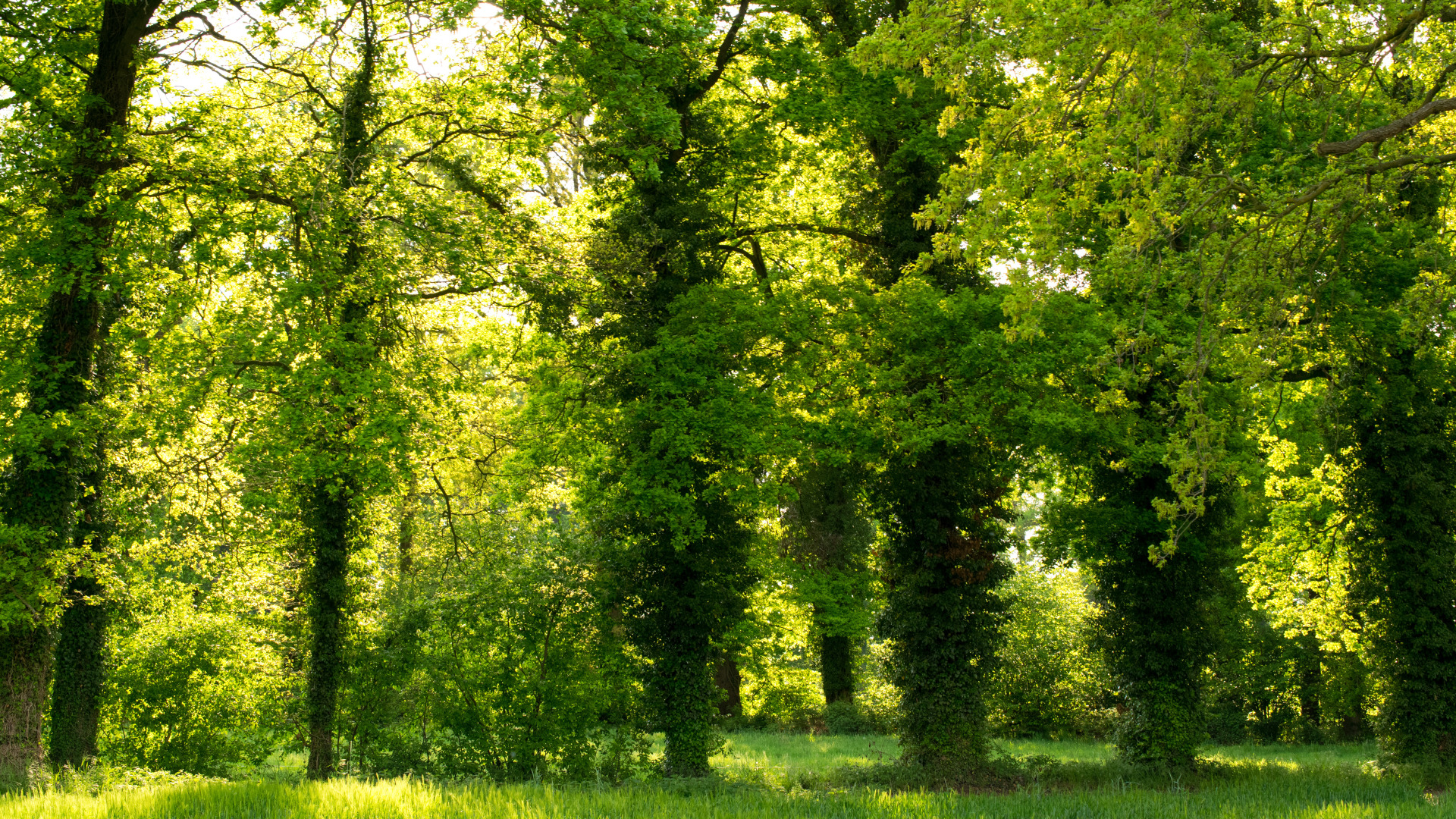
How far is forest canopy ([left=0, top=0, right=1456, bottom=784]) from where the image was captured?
13.7 metres

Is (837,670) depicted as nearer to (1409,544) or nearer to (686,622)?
(686,622)

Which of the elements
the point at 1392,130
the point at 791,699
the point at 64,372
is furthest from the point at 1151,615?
the point at 64,372

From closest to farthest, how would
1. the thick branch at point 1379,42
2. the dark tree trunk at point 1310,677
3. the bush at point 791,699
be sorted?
1. the thick branch at point 1379,42
2. the bush at point 791,699
3. the dark tree trunk at point 1310,677

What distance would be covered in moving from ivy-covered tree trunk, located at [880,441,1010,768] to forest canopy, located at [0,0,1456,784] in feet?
0.25

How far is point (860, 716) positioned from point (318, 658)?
14.4 meters

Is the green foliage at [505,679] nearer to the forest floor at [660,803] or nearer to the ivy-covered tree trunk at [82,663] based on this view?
the forest floor at [660,803]

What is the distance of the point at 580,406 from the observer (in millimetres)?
17000

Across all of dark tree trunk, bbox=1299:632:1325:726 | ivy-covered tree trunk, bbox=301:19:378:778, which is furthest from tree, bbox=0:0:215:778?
dark tree trunk, bbox=1299:632:1325:726

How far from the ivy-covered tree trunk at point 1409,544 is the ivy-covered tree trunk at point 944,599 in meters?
6.17

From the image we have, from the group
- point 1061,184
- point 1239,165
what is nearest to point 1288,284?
Answer: point 1061,184

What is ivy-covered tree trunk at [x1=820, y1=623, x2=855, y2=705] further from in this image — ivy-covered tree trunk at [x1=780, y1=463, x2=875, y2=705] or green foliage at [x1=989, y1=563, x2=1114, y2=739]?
green foliage at [x1=989, y1=563, x2=1114, y2=739]

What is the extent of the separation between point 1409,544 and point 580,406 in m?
13.9

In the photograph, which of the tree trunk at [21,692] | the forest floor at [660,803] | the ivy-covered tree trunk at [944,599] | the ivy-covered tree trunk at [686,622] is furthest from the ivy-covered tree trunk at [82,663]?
the ivy-covered tree trunk at [944,599]

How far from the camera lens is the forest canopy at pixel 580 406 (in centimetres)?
1374
